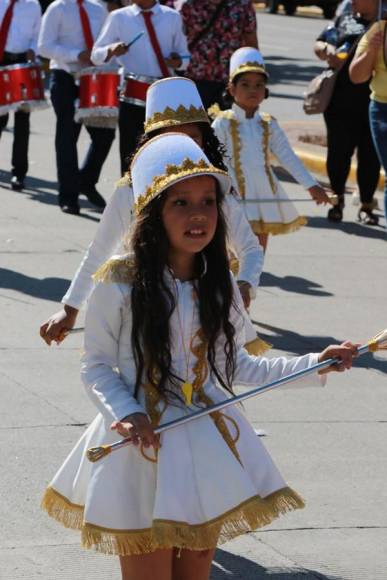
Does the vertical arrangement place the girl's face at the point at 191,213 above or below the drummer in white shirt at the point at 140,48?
above

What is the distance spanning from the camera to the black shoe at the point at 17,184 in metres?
13.0

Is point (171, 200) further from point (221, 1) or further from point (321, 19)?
point (321, 19)

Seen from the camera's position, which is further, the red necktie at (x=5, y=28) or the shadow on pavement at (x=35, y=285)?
the red necktie at (x=5, y=28)

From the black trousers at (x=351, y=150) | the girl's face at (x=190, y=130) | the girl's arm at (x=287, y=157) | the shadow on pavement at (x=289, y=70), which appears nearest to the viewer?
the girl's face at (x=190, y=130)

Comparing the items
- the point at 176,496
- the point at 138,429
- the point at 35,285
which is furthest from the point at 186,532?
the point at 35,285

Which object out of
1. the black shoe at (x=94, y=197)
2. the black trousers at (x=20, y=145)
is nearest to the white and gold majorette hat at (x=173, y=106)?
the black shoe at (x=94, y=197)

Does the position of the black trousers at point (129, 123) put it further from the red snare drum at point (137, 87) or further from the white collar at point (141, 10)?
the white collar at point (141, 10)

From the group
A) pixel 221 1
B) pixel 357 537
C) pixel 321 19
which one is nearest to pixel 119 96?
pixel 221 1

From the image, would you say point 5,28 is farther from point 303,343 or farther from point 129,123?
point 303,343

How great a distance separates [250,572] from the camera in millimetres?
4805

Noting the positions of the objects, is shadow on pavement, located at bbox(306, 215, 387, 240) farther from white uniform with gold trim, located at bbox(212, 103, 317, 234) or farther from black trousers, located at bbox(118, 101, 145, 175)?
white uniform with gold trim, located at bbox(212, 103, 317, 234)

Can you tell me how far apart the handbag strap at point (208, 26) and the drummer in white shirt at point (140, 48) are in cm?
89

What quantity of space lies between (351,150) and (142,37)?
2.52 metres

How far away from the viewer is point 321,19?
36.5 meters
